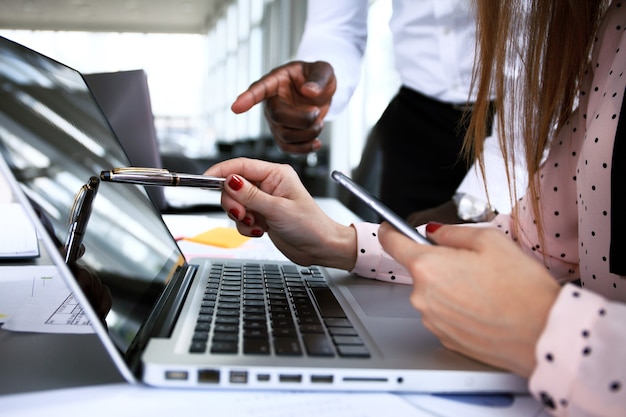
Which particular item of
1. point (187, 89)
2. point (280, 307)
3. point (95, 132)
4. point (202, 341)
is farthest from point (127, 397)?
point (187, 89)

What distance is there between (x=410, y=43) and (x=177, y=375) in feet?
4.03

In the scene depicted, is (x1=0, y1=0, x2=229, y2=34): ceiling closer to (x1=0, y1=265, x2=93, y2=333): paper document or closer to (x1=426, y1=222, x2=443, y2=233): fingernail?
(x1=0, y1=265, x2=93, y2=333): paper document

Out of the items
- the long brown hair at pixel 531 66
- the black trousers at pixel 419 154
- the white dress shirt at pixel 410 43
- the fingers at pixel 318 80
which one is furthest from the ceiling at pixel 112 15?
the long brown hair at pixel 531 66

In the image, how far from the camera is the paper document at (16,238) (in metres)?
0.71

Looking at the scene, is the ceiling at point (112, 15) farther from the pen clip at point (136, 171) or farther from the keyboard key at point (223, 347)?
the keyboard key at point (223, 347)

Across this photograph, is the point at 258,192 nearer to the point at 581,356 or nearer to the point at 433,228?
the point at 433,228

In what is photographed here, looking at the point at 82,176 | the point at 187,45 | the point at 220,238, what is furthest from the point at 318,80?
→ the point at 187,45

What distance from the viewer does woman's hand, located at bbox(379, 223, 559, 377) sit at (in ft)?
1.09

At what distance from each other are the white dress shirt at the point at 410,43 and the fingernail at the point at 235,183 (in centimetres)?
75

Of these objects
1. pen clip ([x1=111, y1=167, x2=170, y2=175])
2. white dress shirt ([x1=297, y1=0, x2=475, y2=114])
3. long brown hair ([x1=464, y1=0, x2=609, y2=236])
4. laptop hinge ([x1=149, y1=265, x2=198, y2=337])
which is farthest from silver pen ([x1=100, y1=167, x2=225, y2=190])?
white dress shirt ([x1=297, y1=0, x2=475, y2=114])

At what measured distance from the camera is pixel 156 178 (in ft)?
1.74

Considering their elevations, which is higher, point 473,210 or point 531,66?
point 531,66

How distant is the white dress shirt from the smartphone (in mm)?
860

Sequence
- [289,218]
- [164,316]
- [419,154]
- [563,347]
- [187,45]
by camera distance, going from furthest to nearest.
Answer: [187,45] → [419,154] → [289,218] → [164,316] → [563,347]
